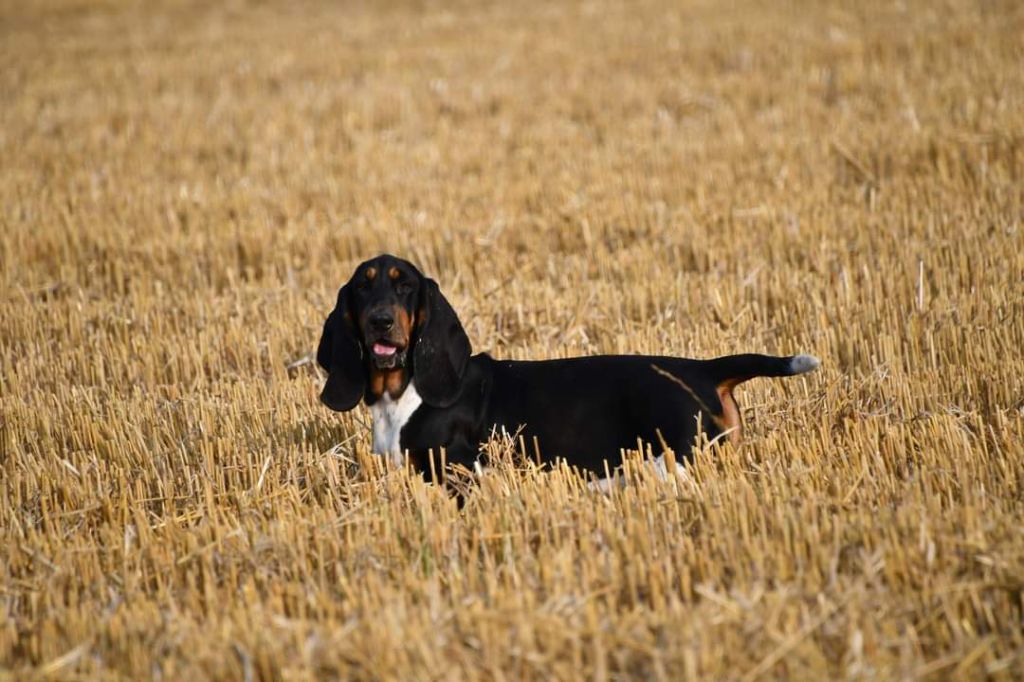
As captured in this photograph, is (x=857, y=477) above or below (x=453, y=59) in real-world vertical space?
below

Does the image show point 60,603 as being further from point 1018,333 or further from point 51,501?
point 1018,333

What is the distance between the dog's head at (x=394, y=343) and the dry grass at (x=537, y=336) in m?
0.35

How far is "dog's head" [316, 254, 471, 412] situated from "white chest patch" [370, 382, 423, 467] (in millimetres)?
37

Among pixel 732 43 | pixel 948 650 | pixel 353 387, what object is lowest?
pixel 948 650

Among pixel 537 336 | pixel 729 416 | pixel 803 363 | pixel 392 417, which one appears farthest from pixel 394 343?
pixel 537 336

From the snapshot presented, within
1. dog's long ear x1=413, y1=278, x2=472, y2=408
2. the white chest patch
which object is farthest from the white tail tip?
the white chest patch

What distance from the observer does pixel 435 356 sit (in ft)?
16.1

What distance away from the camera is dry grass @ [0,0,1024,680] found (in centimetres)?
330

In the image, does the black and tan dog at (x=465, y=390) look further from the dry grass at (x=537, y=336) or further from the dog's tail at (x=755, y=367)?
the dry grass at (x=537, y=336)

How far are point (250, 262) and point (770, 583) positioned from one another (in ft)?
20.4

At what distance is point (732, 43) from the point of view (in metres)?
14.8

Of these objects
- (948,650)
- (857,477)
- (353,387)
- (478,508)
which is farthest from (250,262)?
(948,650)

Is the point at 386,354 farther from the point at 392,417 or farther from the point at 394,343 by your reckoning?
the point at 392,417

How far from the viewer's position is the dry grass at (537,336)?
3.30 m
